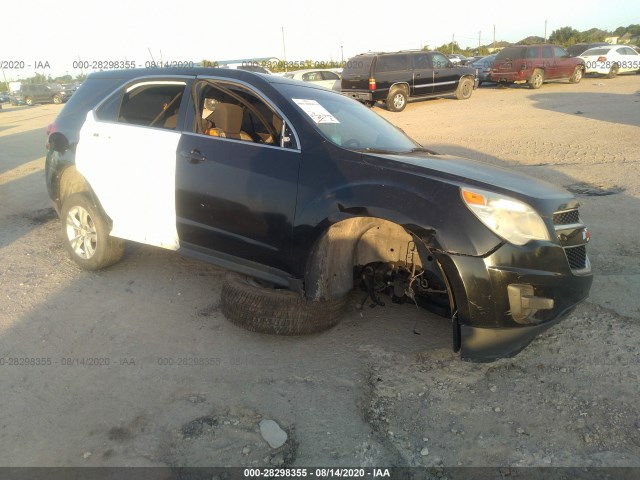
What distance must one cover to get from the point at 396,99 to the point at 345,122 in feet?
45.6

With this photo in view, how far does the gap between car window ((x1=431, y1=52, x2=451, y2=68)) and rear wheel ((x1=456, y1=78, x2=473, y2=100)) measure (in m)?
1.05

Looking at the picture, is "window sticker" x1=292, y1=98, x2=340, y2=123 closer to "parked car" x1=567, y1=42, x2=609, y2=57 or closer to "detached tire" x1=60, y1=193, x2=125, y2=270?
"detached tire" x1=60, y1=193, x2=125, y2=270

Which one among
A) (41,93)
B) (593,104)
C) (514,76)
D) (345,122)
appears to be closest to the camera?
(345,122)

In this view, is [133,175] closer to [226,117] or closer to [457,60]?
[226,117]

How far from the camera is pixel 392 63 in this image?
55.7 feet

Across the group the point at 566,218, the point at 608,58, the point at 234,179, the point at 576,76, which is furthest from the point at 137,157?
the point at 608,58

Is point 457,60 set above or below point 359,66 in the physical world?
above

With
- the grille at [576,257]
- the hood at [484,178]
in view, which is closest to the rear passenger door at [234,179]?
the hood at [484,178]

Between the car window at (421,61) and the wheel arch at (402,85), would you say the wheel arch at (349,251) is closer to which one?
the wheel arch at (402,85)

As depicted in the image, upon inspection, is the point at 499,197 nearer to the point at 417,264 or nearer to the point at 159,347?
the point at 417,264

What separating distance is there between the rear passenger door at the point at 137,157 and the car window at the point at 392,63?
1346cm

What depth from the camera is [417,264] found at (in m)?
3.51

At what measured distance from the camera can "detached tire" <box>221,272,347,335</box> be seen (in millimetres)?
3480

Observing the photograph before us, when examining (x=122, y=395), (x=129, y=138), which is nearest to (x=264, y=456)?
(x=122, y=395)
